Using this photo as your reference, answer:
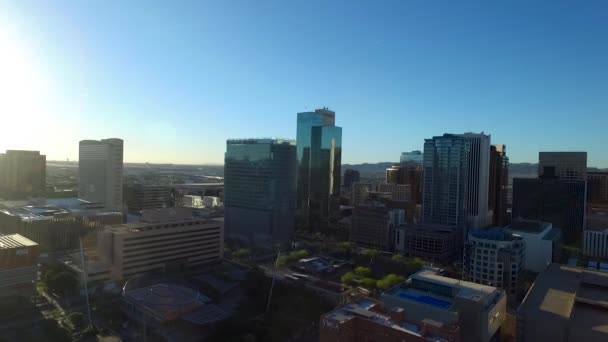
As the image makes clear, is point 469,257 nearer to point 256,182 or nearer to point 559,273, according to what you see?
point 559,273

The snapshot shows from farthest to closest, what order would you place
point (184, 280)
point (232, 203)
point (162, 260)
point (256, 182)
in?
point (232, 203) < point (256, 182) < point (162, 260) < point (184, 280)

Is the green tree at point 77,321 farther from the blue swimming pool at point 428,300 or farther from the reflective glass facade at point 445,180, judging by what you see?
the reflective glass facade at point 445,180

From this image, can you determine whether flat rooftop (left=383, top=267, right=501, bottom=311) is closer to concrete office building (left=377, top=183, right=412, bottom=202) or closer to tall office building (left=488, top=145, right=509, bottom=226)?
tall office building (left=488, top=145, right=509, bottom=226)

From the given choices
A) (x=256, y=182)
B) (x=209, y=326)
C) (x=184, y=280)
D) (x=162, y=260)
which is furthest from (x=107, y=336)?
(x=256, y=182)

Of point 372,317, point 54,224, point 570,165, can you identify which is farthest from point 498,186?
point 54,224

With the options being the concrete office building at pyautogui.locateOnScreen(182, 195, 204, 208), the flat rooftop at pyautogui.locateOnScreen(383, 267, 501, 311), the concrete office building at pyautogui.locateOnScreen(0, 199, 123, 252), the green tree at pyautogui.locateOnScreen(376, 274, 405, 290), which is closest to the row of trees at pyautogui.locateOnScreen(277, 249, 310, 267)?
the green tree at pyautogui.locateOnScreen(376, 274, 405, 290)
